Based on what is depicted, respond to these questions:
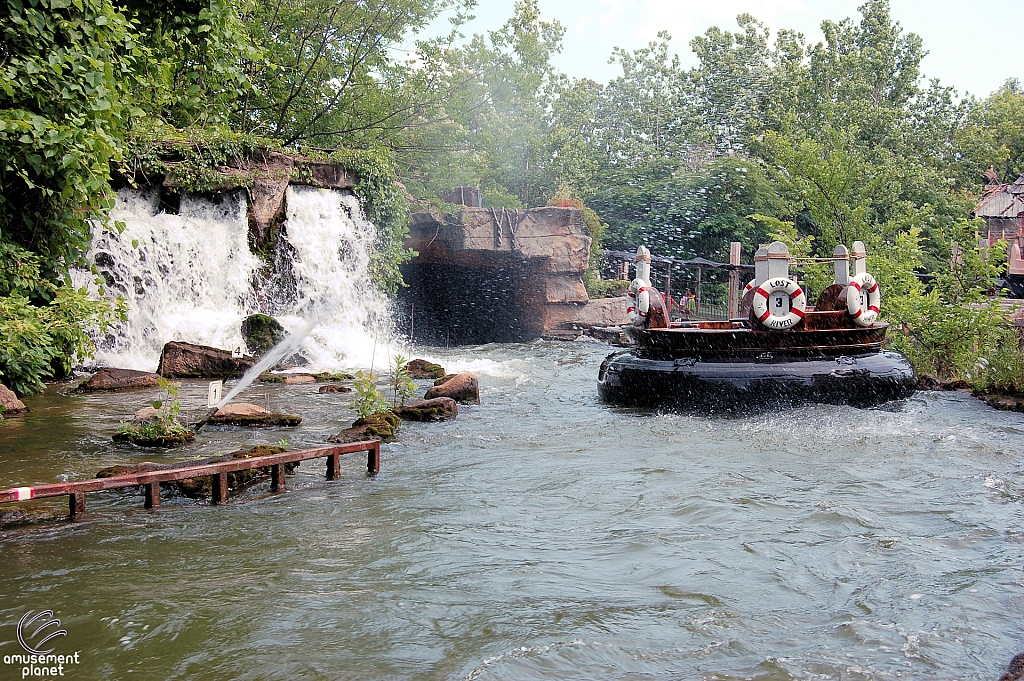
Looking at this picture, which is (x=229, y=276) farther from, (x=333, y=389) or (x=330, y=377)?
(x=333, y=389)

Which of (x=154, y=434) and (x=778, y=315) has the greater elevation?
(x=778, y=315)

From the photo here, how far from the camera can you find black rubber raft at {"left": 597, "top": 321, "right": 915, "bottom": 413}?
35.8 ft

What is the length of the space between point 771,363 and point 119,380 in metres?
9.06

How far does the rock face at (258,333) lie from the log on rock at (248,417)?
5166mm

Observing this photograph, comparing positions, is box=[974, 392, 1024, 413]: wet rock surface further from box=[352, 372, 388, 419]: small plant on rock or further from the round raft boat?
box=[352, 372, 388, 419]: small plant on rock

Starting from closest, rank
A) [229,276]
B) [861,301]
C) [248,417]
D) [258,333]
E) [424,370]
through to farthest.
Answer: [248,417] < [861,301] < [424,370] < [258,333] < [229,276]

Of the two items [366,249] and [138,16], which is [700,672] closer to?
[138,16]

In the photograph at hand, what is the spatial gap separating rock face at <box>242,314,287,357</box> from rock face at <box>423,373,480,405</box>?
13.7ft

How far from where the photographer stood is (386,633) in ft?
15.3

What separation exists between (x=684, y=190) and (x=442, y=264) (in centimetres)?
1276

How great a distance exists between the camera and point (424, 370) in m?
14.8

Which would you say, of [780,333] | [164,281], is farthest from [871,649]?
[164,281]

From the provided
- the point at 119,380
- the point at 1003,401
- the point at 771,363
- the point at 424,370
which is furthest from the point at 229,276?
the point at 1003,401

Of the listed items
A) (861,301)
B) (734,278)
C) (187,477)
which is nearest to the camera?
(187,477)
